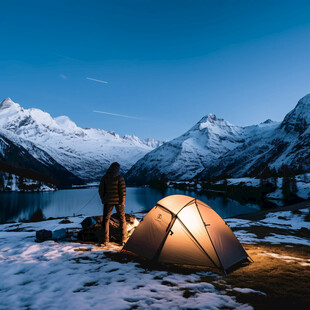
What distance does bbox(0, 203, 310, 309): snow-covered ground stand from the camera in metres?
5.68

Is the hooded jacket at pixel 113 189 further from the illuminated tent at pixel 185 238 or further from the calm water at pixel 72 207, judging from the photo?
the calm water at pixel 72 207

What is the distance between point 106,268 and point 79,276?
3.44ft

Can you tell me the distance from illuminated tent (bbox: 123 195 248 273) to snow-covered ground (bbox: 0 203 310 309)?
615 millimetres

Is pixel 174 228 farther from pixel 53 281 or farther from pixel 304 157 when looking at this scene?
pixel 304 157

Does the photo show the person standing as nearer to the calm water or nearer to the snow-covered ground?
the snow-covered ground

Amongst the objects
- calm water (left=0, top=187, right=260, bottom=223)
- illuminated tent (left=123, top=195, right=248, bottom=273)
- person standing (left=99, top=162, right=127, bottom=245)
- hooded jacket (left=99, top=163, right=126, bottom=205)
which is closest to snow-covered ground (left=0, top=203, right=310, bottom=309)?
illuminated tent (left=123, top=195, right=248, bottom=273)

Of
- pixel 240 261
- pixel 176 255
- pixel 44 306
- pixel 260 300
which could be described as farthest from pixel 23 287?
pixel 240 261

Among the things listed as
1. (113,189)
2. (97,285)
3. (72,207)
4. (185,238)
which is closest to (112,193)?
(113,189)

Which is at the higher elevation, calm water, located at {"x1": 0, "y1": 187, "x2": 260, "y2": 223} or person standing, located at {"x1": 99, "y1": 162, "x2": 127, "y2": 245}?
person standing, located at {"x1": 99, "y1": 162, "x2": 127, "y2": 245}

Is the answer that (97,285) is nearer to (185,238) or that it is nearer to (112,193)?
(185,238)

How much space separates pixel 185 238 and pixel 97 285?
367cm

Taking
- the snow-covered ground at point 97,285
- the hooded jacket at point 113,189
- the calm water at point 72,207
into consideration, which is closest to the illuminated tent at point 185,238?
the snow-covered ground at point 97,285

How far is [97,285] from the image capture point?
6.73 metres

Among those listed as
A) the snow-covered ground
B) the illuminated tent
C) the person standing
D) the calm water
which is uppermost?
the person standing
